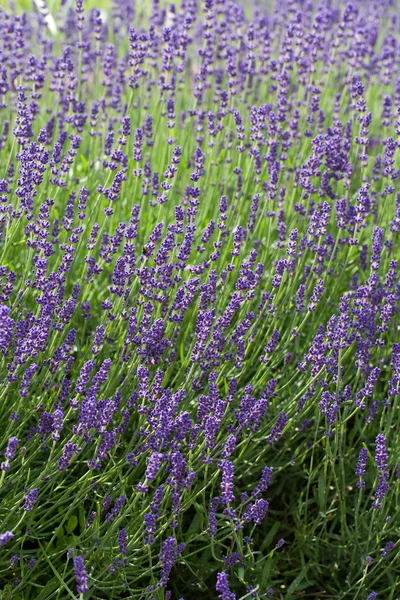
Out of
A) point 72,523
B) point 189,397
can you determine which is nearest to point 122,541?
point 72,523

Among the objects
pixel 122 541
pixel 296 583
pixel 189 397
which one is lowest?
pixel 296 583

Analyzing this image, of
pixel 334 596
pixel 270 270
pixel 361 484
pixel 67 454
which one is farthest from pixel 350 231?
pixel 67 454

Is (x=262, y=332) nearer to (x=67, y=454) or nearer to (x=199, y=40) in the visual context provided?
(x=67, y=454)

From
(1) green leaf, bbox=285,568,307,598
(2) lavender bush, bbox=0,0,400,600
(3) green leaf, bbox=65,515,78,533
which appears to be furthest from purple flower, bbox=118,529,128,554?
(1) green leaf, bbox=285,568,307,598

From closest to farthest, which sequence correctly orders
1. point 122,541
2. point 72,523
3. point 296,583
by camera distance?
point 122,541 < point 72,523 < point 296,583

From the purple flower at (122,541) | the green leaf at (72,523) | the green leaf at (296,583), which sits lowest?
the green leaf at (296,583)

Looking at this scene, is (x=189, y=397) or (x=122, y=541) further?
(x=189, y=397)

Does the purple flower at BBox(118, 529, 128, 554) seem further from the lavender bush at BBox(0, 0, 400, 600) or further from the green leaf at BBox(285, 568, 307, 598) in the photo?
the green leaf at BBox(285, 568, 307, 598)

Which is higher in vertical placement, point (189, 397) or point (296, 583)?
point (189, 397)

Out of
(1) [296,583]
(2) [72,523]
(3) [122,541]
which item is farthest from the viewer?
(1) [296,583]

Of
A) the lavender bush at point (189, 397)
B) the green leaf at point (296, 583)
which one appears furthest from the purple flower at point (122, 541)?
the green leaf at point (296, 583)

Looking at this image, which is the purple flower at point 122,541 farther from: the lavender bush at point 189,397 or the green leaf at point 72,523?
the green leaf at point 72,523

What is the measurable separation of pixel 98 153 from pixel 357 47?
168 centimetres

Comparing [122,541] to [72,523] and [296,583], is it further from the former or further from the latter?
[296,583]
